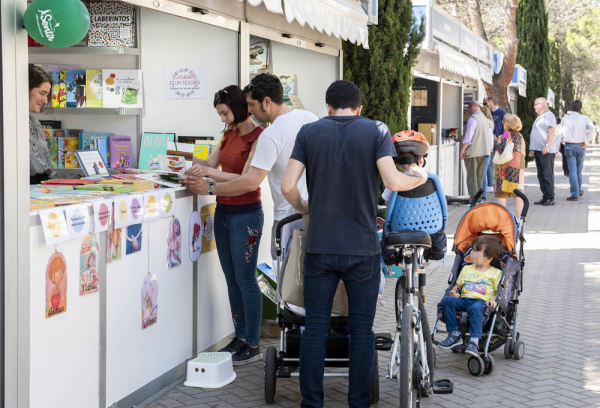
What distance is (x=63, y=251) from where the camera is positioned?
3535 mm

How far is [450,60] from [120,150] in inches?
325

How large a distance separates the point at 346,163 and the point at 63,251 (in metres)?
1.47

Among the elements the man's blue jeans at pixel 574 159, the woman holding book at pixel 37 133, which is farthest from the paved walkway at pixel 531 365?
the man's blue jeans at pixel 574 159

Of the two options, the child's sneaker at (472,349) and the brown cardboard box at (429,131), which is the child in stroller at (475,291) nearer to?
the child's sneaker at (472,349)

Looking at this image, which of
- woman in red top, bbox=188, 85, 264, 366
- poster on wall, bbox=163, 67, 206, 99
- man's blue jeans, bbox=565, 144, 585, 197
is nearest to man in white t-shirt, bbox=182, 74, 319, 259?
woman in red top, bbox=188, 85, 264, 366

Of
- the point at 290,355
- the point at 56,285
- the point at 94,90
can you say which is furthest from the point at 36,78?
the point at 290,355

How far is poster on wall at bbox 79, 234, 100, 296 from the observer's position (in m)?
3.69

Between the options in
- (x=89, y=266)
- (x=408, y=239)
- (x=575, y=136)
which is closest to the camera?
(x=89, y=266)

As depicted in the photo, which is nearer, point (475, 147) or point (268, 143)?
point (268, 143)

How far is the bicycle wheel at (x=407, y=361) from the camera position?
383 cm

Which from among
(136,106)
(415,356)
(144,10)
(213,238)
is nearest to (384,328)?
(213,238)

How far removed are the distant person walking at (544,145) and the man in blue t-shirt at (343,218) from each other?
37.7 ft

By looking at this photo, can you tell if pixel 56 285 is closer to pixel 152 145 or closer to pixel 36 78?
pixel 36 78

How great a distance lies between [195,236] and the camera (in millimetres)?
5086
